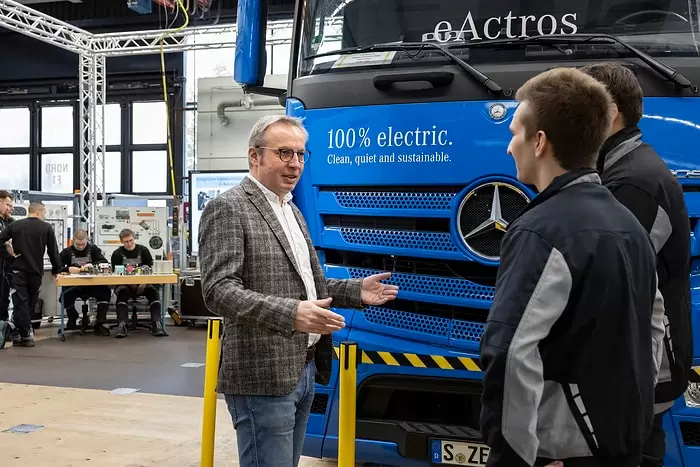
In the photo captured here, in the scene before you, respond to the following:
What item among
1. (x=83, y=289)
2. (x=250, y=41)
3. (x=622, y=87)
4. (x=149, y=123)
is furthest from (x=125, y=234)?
(x=622, y=87)

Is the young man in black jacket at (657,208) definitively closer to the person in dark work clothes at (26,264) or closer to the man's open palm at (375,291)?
the man's open palm at (375,291)

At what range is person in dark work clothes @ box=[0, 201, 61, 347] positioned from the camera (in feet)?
31.2

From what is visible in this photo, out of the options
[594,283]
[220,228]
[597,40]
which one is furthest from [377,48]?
[594,283]

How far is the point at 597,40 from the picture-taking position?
10.3 ft

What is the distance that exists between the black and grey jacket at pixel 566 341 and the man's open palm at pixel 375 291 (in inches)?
49.9

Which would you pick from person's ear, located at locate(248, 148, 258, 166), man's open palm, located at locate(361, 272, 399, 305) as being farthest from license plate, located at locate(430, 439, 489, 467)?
person's ear, located at locate(248, 148, 258, 166)

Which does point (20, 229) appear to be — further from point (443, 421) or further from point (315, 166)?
point (443, 421)

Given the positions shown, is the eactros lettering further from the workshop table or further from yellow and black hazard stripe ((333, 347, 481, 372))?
the workshop table

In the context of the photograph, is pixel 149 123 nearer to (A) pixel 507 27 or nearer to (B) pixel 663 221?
(A) pixel 507 27

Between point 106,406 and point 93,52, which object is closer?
point 106,406

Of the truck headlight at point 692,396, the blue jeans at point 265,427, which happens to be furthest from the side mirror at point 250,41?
the truck headlight at point 692,396

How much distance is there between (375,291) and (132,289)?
8880mm

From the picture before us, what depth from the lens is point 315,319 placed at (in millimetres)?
2277

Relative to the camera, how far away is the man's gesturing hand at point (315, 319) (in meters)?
2.26
